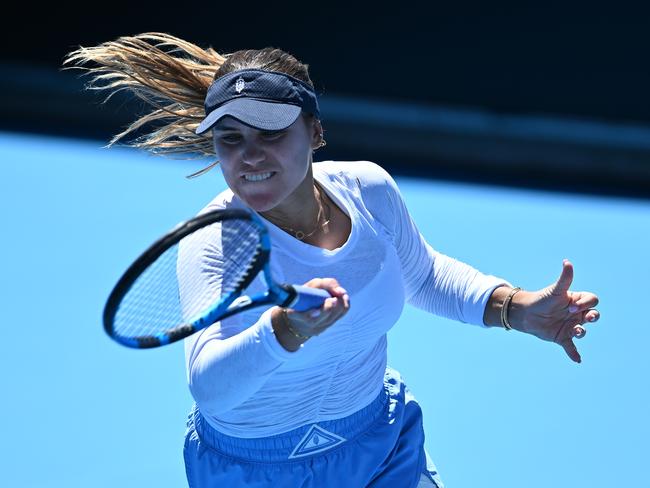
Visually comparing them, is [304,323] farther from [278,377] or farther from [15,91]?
[15,91]

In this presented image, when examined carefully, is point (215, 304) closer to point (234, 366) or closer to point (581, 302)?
point (234, 366)

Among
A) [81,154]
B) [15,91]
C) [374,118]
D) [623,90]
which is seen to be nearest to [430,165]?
[374,118]

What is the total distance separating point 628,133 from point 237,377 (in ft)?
14.6

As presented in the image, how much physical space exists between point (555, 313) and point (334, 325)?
19.2 inches

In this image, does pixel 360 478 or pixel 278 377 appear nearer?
pixel 278 377

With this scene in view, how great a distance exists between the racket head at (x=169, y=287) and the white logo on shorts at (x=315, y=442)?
0.39 meters

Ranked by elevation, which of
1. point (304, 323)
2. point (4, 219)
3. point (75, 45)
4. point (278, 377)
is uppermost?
point (304, 323)

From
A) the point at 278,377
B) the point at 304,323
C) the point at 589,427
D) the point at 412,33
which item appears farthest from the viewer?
the point at 412,33

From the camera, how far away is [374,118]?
584cm

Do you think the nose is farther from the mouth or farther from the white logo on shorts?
the white logo on shorts

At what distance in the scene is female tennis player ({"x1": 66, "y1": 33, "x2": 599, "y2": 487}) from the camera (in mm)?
1922

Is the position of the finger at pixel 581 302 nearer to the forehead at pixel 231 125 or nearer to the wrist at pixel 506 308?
the wrist at pixel 506 308

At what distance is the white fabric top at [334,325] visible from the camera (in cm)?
185

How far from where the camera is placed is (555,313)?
2.26 meters
